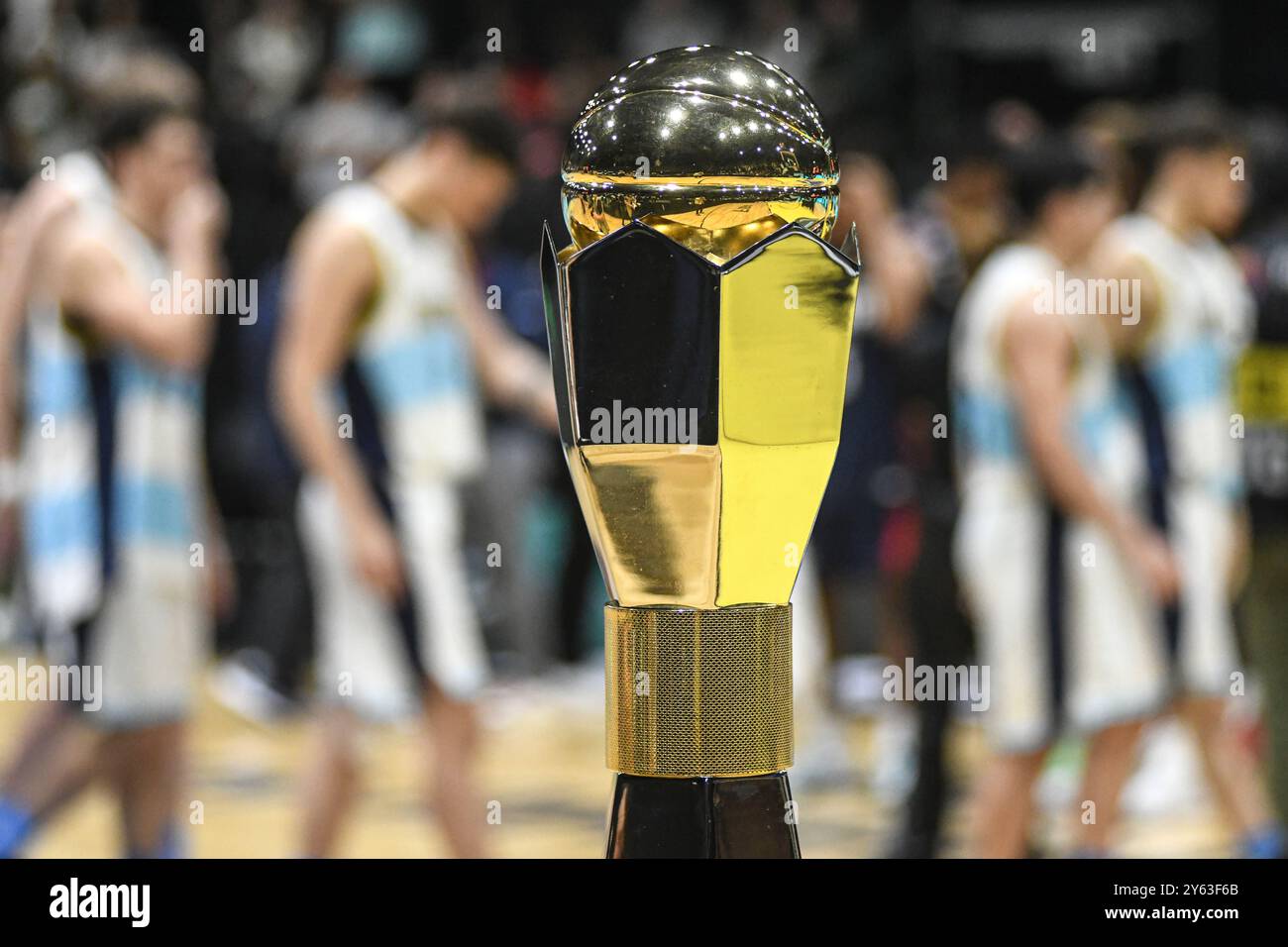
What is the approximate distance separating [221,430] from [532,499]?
138 centimetres

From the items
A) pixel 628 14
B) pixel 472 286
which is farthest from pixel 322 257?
pixel 628 14

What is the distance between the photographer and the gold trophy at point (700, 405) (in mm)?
1017

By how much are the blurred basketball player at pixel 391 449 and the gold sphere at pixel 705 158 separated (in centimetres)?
279

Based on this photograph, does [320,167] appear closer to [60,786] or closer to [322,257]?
[322,257]

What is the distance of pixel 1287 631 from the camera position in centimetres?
456

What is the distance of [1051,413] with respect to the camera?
4000mm

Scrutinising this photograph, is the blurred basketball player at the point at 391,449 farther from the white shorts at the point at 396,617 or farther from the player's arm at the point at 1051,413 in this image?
the player's arm at the point at 1051,413

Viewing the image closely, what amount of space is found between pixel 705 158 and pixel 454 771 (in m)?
2.92

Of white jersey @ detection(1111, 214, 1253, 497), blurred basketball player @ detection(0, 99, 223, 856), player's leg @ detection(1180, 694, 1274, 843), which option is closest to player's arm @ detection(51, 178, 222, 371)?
blurred basketball player @ detection(0, 99, 223, 856)

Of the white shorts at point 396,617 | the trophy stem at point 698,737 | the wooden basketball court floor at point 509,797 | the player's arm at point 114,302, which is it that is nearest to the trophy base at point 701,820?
the trophy stem at point 698,737

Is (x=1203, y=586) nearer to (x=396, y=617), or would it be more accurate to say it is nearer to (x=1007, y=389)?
(x=1007, y=389)

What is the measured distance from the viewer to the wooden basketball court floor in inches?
197

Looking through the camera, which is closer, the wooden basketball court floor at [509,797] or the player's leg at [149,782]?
the player's leg at [149,782]
